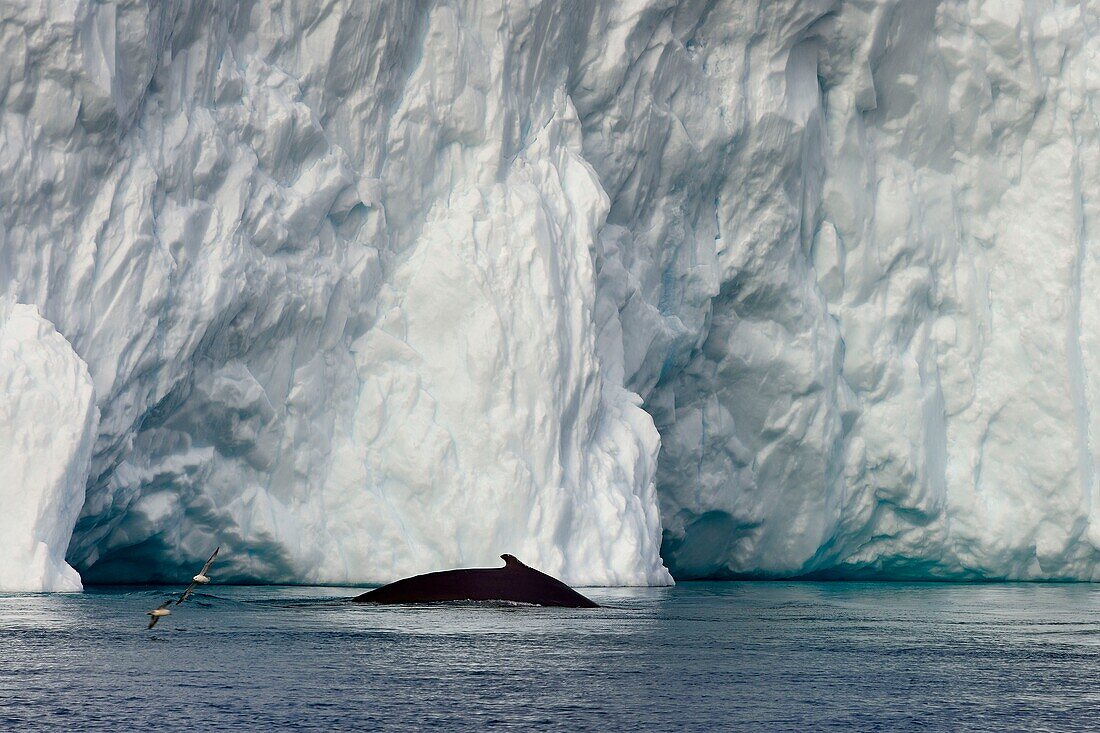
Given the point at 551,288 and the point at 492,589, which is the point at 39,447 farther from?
the point at 551,288

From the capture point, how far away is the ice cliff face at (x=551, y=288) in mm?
18812

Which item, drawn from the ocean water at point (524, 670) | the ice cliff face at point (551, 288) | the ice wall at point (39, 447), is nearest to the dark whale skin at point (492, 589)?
the ocean water at point (524, 670)

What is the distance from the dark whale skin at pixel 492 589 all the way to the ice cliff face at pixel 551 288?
404cm

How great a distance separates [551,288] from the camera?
930 inches

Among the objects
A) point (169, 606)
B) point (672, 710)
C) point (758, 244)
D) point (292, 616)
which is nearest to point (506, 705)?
point (672, 710)

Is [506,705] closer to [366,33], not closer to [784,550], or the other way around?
[366,33]

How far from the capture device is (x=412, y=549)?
22.7 metres

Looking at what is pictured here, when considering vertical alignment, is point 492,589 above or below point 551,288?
below

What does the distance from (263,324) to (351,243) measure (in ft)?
7.52

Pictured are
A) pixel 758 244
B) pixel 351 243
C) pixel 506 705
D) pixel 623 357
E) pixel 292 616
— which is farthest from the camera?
pixel 758 244

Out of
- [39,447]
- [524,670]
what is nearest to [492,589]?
[39,447]

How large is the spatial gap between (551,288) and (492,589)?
29.0 ft

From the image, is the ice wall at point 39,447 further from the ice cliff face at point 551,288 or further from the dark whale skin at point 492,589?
the dark whale skin at point 492,589

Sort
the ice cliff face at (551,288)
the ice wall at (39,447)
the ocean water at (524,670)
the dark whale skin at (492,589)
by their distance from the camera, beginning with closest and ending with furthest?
1. the ocean water at (524,670)
2. the dark whale skin at (492,589)
3. the ice wall at (39,447)
4. the ice cliff face at (551,288)
